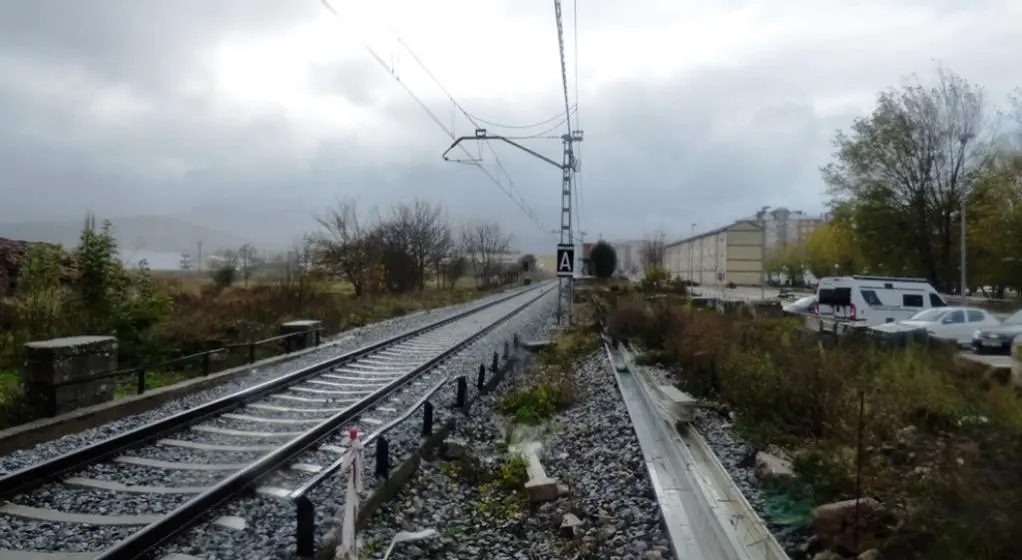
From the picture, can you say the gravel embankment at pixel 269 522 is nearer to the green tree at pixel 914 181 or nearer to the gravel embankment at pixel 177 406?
the gravel embankment at pixel 177 406

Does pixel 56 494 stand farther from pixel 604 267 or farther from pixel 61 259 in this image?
pixel 604 267

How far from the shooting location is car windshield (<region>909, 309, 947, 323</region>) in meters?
22.5

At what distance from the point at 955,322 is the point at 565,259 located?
469 inches

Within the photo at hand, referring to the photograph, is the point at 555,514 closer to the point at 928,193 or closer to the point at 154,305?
the point at 154,305

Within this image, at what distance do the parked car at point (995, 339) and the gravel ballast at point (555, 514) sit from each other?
15933 millimetres

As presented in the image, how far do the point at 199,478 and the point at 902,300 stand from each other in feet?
81.1

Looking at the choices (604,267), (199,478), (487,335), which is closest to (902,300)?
(487,335)

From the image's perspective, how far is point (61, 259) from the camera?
15648mm

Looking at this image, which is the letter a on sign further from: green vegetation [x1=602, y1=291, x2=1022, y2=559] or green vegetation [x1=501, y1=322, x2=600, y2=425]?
green vegetation [x1=602, y1=291, x2=1022, y2=559]

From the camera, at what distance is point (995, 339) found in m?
20.4

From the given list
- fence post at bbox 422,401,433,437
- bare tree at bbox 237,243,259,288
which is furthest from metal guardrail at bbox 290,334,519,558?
bare tree at bbox 237,243,259,288

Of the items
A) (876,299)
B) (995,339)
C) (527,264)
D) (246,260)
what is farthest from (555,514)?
(527,264)

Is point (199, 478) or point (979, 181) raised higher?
point (979, 181)

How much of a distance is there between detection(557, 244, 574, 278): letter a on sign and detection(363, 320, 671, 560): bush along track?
12.6 m
